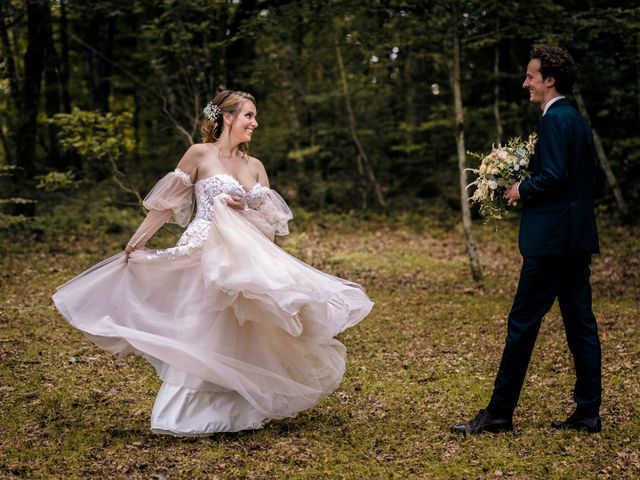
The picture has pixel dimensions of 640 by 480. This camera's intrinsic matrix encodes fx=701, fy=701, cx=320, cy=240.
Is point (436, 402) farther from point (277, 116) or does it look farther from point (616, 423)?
point (277, 116)

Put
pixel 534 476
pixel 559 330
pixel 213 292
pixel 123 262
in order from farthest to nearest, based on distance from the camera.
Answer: pixel 559 330 → pixel 123 262 → pixel 213 292 → pixel 534 476

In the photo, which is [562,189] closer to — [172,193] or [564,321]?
[564,321]

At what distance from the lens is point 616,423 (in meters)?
5.23

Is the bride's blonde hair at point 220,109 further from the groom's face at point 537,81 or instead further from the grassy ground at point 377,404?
the grassy ground at point 377,404

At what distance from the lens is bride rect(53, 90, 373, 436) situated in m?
4.90

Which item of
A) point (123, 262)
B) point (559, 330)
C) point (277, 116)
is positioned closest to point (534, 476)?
point (123, 262)

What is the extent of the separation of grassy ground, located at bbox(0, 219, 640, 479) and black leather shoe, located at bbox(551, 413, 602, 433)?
A: 2.7 inches

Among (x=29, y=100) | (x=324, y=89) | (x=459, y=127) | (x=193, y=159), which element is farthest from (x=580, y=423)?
(x=324, y=89)

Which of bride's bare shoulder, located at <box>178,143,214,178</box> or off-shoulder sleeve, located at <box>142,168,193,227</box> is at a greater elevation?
bride's bare shoulder, located at <box>178,143,214,178</box>

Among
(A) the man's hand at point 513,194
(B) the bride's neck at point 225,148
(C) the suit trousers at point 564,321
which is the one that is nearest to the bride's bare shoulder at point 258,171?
(B) the bride's neck at point 225,148

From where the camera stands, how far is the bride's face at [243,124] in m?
5.42

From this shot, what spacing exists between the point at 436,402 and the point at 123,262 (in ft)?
9.32

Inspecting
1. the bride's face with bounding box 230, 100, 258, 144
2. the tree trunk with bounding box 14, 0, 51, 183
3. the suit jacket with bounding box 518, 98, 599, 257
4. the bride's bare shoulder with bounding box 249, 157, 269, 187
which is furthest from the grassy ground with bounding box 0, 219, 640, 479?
the tree trunk with bounding box 14, 0, 51, 183

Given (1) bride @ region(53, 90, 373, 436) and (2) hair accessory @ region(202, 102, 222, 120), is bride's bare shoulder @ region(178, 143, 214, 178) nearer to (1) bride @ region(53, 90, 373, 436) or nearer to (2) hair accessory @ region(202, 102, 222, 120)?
(1) bride @ region(53, 90, 373, 436)
